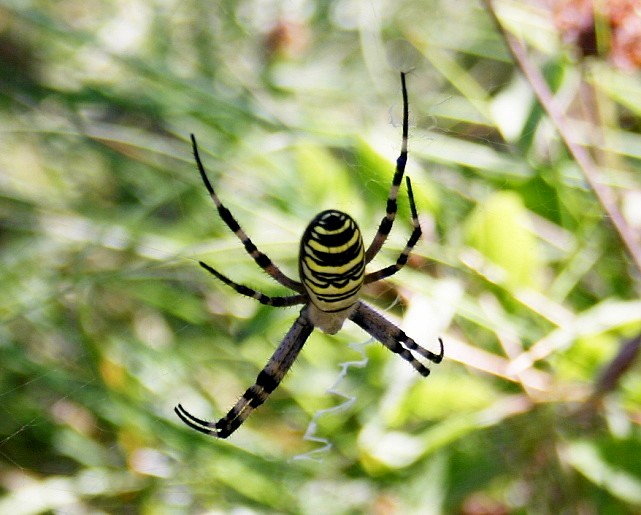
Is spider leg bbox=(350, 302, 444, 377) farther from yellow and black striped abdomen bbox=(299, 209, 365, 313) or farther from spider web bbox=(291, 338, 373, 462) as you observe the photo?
yellow and black striped abdomen bbox=(299, 209, 365, 313)

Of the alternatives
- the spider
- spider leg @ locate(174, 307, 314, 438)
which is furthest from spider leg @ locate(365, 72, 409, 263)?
spider leg @ locate(174, 307, 314, 438)

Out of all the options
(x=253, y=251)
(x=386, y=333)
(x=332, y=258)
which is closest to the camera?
(x=332, y=258)

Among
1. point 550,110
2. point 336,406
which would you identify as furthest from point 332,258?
point 336,406

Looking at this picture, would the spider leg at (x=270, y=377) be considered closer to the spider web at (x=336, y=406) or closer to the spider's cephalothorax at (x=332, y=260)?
the spider web at (x=336, y=406)

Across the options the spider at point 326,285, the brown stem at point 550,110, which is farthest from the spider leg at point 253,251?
the brown stem at point 550,110

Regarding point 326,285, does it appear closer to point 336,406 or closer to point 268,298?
point 268,298

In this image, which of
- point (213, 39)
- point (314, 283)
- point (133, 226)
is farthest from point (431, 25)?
point (314, 283)

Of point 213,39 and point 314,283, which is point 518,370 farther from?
point 213,39
